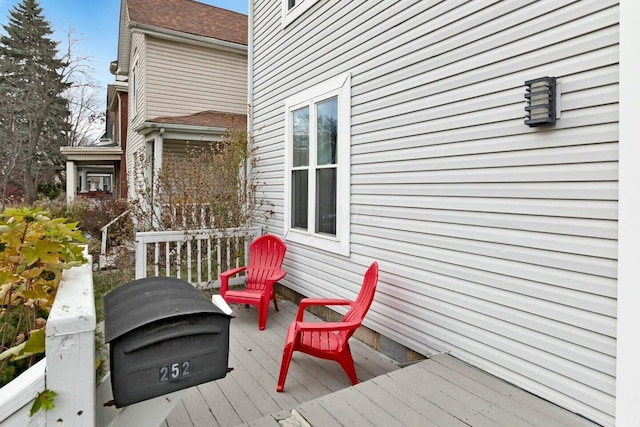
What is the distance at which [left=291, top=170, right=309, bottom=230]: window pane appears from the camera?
4.71m

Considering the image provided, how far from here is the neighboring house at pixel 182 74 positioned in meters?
9.53

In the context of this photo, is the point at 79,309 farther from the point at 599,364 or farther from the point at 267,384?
the point at 599,364

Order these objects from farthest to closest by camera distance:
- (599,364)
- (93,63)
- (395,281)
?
(93,63)
(395,281)
(599,364)

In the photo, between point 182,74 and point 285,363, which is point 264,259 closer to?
point 285,363

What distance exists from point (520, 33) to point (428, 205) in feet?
4.12

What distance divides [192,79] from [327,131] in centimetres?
754

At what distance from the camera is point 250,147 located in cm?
612

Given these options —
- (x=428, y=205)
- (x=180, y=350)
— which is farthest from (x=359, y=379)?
(x=180, y=350)

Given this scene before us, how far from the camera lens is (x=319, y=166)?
439cm

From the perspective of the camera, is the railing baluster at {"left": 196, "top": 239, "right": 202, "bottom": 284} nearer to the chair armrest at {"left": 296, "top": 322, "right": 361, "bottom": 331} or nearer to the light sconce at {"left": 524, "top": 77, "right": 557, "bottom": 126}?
the chair armrest at {"left": 296, "top": 322, "right": 361, "bottom": 331}

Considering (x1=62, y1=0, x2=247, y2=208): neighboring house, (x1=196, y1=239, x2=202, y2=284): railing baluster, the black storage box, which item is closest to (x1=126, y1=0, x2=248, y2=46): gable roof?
(x1=62, y1=0, x2=247, y2=208): neighboring house

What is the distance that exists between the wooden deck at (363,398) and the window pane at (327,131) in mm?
2013

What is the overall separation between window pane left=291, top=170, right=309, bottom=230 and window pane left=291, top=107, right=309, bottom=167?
0.15 m

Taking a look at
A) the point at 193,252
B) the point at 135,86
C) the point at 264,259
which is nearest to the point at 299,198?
the point at 264,259
